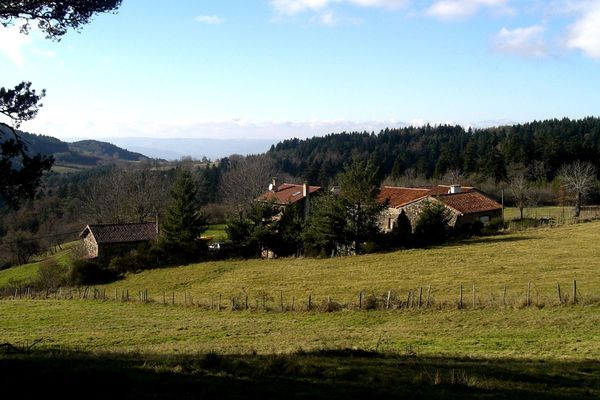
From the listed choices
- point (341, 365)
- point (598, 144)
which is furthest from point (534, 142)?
point (341, 365)

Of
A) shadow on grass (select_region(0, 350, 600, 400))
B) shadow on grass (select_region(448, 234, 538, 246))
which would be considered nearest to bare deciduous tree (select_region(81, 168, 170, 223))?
shadow on grass (select_region(448, 234, 538, 246))

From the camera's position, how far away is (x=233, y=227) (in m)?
44.7

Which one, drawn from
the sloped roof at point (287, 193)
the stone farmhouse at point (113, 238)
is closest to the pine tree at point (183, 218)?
the stone farmhouse at point (113, 238)

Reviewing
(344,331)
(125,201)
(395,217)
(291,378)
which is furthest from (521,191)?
(291,378)

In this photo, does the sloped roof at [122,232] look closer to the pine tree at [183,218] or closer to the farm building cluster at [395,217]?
the farm building cluster at [395,217]

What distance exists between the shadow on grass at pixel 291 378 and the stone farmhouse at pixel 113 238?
3918 centimetres

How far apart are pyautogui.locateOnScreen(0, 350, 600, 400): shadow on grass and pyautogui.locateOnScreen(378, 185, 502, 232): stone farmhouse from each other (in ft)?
Answer: 113

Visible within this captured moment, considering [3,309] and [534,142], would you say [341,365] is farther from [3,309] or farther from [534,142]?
[534,142]

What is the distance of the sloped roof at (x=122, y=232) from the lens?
48.9m

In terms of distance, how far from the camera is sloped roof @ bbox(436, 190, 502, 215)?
1842 inches

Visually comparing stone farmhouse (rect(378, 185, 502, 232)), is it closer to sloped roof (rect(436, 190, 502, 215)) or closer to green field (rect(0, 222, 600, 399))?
sloped roof (rect(436, 190, 502, 215))

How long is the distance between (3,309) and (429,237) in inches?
1237

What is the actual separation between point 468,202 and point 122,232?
111 ft

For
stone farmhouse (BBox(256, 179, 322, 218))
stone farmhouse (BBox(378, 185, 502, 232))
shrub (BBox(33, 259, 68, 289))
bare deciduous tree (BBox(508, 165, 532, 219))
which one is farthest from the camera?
bare deciduous tree (BBox(508, 165, 532, 219))
